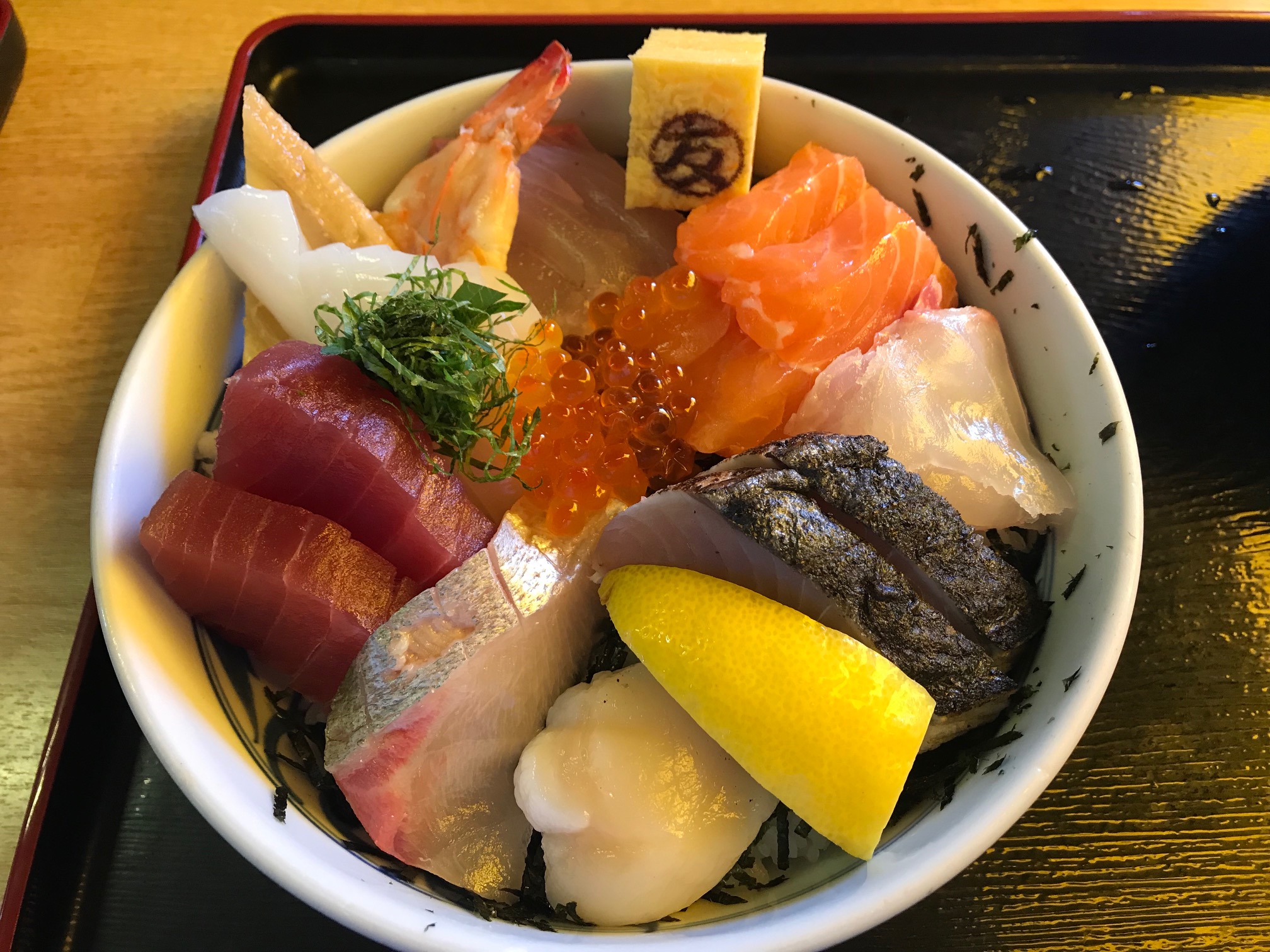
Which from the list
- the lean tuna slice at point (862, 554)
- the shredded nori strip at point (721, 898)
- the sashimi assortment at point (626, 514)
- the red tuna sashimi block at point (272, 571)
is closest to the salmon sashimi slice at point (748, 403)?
the sashimi assortment at point (626, 514)

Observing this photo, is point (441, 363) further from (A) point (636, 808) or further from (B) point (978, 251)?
(B) point (978, 251)

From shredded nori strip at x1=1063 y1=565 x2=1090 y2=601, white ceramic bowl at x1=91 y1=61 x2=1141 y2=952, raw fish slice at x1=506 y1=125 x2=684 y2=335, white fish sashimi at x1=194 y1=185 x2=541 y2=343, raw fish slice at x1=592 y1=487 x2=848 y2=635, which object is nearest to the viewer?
white ceramic bowl at x1=91 y1=61 x2=1141 y2=952

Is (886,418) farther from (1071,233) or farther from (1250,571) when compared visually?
(1071,233)

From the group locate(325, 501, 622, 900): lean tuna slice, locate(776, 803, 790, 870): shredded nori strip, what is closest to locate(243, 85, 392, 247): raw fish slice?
locate(325, 501, 622, 900): lean tuna slice

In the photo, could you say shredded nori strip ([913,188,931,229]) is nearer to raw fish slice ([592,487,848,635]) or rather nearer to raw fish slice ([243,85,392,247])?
raw fish slice ([592,487,848,635])

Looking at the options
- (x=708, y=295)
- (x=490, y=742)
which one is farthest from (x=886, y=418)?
(x=490, y=742)

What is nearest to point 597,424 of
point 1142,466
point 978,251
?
point 978,251

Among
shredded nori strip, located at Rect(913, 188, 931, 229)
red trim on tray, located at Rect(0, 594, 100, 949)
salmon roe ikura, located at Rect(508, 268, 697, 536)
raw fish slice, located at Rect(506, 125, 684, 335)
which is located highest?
shredded nori strip, located at Rect(913, 188, 931, 229)
